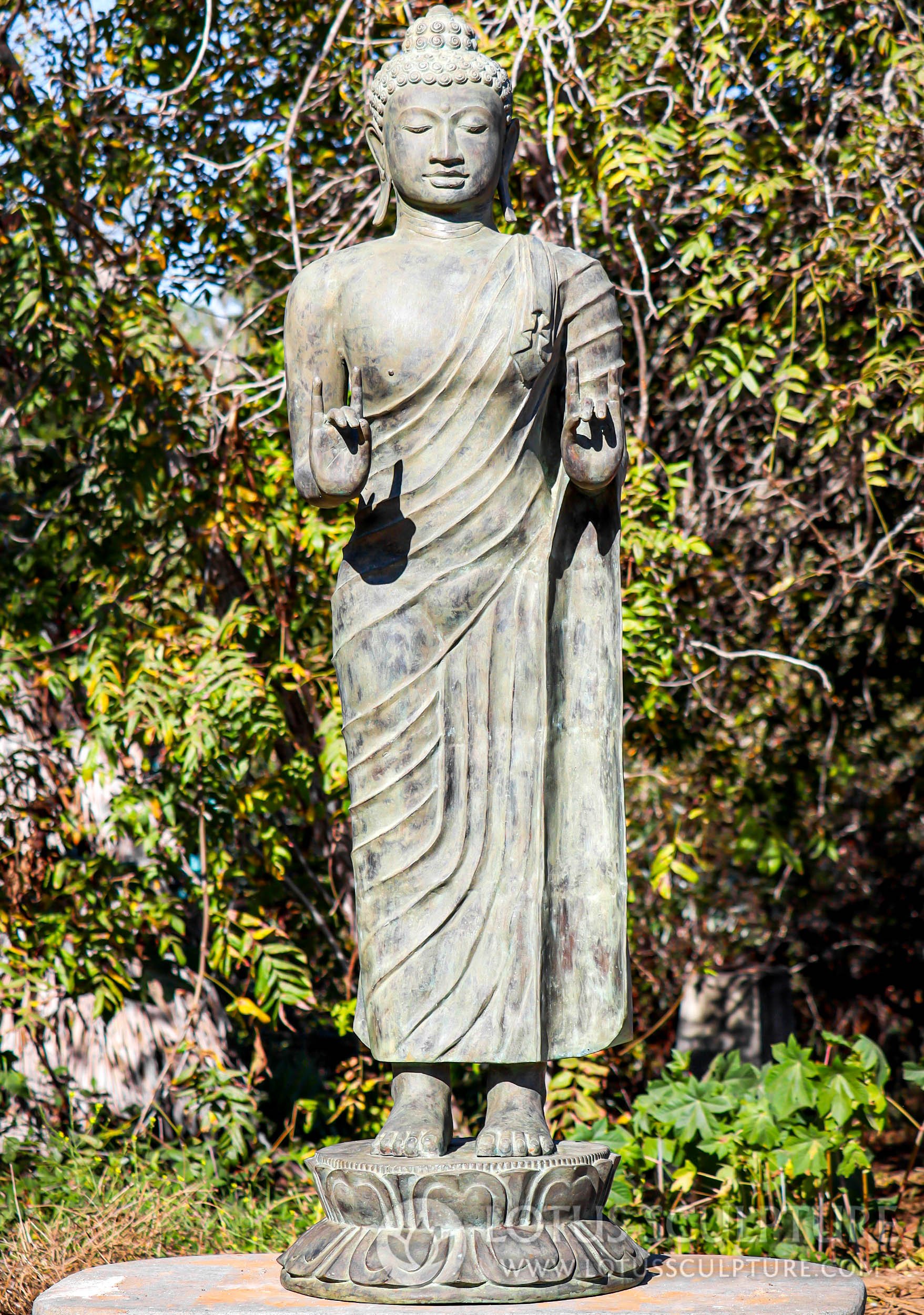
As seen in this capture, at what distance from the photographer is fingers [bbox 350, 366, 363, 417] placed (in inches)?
131

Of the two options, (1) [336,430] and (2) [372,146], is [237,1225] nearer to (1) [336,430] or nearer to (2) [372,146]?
A: (1) [336,430]

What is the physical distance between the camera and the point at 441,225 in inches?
139

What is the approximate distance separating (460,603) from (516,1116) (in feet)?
3.84

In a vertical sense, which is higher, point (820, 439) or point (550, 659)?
point (820, 439)

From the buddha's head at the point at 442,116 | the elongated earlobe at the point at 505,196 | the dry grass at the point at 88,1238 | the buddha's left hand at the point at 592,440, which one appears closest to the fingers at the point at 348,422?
the buddha's left hand at the point at 592,440

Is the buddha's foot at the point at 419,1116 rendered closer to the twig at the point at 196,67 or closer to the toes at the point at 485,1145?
the toes at the point at 485,1145

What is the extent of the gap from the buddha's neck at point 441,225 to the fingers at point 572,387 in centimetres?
Answer: 39

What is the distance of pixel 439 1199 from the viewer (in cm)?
316

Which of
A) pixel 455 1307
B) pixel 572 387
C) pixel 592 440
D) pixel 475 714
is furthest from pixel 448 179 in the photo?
pixel 455 1307

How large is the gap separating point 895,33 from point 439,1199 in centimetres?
532

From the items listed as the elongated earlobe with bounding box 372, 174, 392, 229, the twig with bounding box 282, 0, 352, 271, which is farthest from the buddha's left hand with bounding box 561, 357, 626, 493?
the twig with bounding box 282, 0, 352, 271

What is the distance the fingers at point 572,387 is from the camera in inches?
135

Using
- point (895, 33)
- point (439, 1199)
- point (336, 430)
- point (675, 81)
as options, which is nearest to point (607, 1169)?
point (439, 1199)

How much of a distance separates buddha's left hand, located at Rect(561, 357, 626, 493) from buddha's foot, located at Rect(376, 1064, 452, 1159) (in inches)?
55.2
